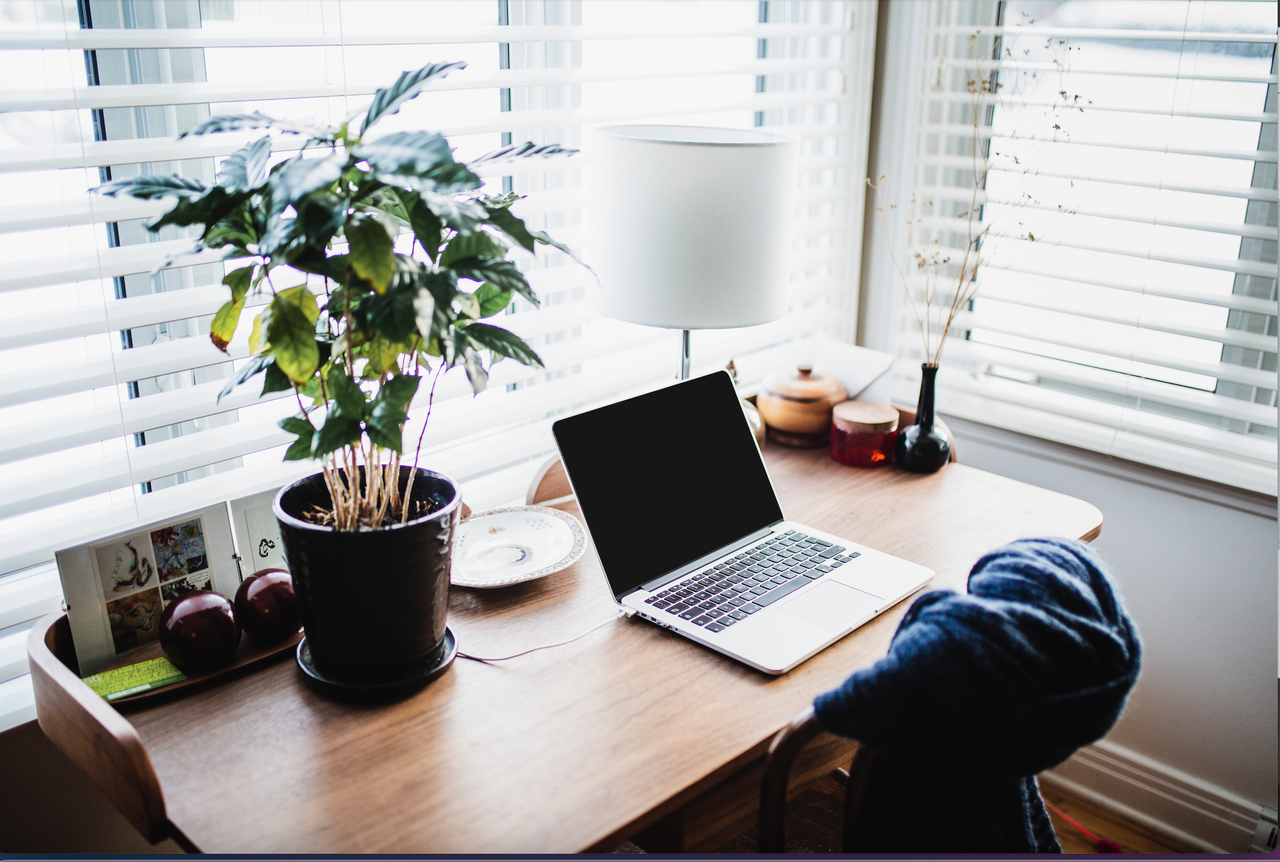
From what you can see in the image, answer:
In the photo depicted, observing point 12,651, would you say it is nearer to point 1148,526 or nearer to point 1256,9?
point 1148,526

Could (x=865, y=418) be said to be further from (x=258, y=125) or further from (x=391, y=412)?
(x=258, y=125)

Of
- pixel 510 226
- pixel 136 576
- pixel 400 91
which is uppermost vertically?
pixel 400 91

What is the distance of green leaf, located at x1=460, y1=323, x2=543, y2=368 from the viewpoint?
106 cm

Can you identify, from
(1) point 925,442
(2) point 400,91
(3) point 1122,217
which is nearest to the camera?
(2) point 400,91

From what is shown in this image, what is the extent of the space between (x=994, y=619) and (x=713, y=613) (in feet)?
1.58

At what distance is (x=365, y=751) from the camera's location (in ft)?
3.38

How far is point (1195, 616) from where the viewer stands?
196cm

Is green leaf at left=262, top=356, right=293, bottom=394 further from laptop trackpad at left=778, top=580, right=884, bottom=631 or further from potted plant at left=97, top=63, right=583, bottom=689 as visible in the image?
laptop trackpad at left=778, top=580, right=884, bottom=631

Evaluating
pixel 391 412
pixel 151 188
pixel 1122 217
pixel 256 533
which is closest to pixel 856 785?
pixel 391 412

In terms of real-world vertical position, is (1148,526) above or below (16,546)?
below

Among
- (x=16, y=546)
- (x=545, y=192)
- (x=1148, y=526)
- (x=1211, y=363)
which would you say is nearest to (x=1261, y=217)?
(x=1211, y=363)

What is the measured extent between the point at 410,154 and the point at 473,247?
14cm

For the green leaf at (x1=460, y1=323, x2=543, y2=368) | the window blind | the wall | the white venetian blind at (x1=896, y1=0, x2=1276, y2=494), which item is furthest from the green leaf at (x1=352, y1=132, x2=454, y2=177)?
the wall

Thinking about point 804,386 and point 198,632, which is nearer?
point 198,632
